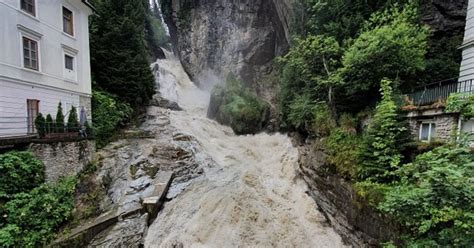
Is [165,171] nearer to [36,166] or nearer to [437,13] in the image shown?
[36,166]

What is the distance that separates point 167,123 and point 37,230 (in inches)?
450

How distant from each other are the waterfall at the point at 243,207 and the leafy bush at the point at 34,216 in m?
3.21

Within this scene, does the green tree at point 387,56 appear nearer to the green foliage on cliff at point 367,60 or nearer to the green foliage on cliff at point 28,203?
the green foliage on cliff at point 367,60

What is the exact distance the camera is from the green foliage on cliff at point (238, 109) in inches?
763

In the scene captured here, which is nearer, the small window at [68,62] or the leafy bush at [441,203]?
the leafy bush at [441,203]

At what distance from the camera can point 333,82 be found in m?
10.6

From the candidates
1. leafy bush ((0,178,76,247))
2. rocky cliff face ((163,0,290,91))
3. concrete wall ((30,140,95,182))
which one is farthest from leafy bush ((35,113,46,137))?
rocky cliff face ((163,0,290,91))

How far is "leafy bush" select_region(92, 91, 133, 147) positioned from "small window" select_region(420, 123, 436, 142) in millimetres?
14861

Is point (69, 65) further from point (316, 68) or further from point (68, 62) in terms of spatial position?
point (316, 68)

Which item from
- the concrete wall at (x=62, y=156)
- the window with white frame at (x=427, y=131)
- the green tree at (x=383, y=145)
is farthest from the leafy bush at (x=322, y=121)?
the concrete wall at (x=62, y=156)

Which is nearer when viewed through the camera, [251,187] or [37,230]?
[37,230]

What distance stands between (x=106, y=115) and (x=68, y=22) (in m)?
5.68

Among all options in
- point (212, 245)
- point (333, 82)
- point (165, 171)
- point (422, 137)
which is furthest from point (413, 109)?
point (165, 171)

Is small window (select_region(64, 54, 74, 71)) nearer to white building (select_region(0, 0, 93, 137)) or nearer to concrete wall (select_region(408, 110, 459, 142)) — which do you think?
white building (select_region(0, 0, 93, 137))
